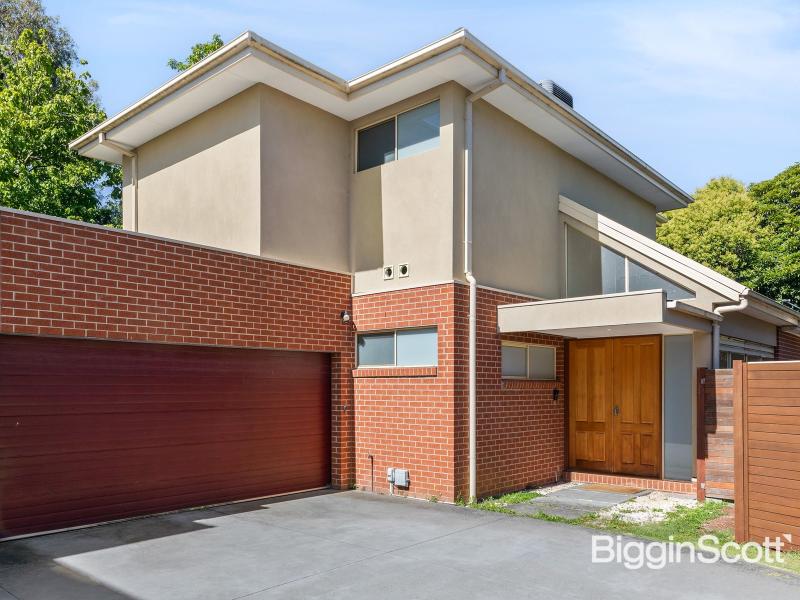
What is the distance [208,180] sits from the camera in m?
10.7

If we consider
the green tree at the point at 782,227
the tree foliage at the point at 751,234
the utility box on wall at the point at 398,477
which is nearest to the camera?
the utility box on wall at the point at 398,477

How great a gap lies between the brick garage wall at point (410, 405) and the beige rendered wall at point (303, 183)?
1.14 metres

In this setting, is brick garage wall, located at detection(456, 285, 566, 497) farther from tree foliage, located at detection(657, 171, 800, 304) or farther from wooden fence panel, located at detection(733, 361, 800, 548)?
tree foliage, located at detection(657, 171, 800, 304)

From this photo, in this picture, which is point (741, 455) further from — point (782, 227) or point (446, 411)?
point (782, 227)

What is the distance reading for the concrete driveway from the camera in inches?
212

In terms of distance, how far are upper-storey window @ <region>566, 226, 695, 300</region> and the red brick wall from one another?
1.78 meters

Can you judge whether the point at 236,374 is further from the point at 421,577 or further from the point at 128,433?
the point at 421,577

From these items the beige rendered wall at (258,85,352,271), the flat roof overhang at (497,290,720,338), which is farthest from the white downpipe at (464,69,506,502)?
the beige rendered wall at (258,85,352,271)

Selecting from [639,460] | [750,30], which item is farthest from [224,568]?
[750,30]

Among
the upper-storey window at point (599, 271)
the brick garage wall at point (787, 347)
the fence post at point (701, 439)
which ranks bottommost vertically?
the fence post at point (701, 439)

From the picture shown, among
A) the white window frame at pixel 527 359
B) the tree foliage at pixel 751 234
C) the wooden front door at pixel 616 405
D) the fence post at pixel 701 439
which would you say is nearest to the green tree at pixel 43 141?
the white window frame at pixel 527 359

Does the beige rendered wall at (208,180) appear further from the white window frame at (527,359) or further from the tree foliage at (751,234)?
the tree foliage at (751,234)

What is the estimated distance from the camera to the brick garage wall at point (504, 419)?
9.16 m

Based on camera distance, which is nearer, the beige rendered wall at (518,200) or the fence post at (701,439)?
the fence post at (701,439)
